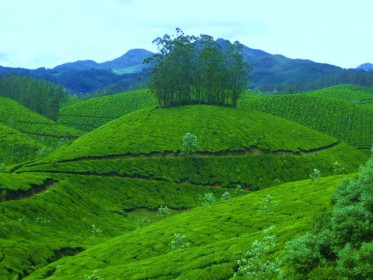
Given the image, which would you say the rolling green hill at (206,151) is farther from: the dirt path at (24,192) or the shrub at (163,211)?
the shrub at (163,211)

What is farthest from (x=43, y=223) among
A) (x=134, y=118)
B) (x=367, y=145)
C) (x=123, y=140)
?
(x=367, y=145)

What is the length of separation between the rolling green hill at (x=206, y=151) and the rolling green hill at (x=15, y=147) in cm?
2413

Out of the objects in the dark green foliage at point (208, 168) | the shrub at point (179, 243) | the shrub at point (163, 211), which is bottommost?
the shrub at point (163, 211)

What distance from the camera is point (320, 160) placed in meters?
150

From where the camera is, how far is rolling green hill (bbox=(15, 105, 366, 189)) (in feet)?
436

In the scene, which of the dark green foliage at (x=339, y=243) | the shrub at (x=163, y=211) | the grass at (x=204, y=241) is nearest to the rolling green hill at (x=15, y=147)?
the shrub at (x=163, y=211)

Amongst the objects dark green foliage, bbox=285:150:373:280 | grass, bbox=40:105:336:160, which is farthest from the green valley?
grass, bbox=40:105:336:160

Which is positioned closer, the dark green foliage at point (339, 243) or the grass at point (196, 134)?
the dark green foliage at point (339, 243)

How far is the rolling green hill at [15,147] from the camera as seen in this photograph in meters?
165

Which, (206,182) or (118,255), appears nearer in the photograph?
(118,255)

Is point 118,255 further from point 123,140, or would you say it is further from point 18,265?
point 123,140

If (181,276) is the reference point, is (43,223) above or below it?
below

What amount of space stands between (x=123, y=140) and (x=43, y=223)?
2664 inches

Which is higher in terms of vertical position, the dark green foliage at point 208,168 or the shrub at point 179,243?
the shrub at point 179,243
